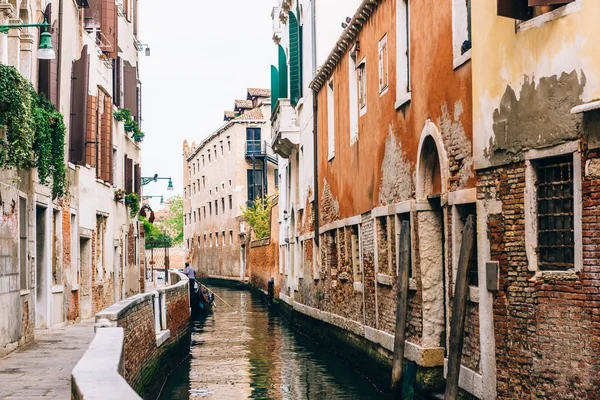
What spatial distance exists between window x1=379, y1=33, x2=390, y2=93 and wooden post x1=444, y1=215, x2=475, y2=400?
4464mm

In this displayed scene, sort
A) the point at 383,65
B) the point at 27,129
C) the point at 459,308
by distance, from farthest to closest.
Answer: the point at 383,65 < the point at 27,129 < the point at 459,308

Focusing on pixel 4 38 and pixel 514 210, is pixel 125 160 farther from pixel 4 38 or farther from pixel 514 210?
pixel 514 210

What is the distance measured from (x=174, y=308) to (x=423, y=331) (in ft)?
20.0

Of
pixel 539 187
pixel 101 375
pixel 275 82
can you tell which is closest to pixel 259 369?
pixel 539 187

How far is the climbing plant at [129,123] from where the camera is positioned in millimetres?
22073

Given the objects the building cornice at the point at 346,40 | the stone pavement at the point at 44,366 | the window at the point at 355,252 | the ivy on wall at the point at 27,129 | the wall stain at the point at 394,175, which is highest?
the building cornice at the point at 346,40

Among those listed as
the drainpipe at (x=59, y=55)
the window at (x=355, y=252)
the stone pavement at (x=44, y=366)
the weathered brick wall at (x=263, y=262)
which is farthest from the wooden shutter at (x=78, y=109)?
the weathered brick wall at (x=263, y=262)

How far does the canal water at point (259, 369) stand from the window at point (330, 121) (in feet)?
12.1

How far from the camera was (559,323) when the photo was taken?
7.59 metres

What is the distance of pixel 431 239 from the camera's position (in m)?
11.3

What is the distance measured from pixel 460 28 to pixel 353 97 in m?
5.92

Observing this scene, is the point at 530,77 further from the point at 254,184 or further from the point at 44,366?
the point at 254,184

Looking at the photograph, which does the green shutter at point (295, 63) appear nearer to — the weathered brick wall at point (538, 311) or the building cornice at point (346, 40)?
the building cornice at point (346, 40)

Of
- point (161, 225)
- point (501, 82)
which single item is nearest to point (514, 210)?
point (501, 82)
